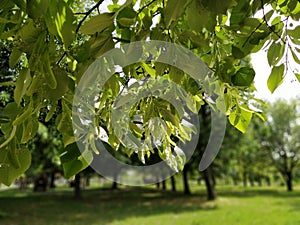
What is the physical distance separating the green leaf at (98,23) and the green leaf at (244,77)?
1.01ft

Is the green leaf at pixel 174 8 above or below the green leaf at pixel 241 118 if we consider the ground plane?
above

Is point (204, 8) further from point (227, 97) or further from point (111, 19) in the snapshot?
point (227, 97)

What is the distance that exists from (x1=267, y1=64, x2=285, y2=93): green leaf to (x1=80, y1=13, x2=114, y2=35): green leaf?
383 mm

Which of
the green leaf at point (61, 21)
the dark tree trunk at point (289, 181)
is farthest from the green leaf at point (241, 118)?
the dark tree trunk at point (289, 181)

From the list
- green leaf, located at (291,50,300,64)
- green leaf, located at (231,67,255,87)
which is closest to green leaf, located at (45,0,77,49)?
green leaf, located at (231,67,255,87)

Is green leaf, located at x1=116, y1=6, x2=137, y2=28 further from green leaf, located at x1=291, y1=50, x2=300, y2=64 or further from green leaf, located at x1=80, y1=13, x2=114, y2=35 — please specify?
green leaf, located at x1=291, y1=50, x2=300, y2=64

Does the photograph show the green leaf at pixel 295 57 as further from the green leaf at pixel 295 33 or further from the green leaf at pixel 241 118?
the green leaf at pixel 241 118

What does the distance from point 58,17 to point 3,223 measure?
35.0 ft

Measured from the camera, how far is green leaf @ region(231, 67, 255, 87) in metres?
0.77

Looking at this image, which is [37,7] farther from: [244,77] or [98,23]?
[244,77]

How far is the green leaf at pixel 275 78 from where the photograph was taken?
787 millimetres

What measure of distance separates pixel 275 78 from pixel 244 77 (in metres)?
0.07

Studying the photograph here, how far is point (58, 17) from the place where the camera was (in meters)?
0.53

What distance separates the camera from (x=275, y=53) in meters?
0.79
